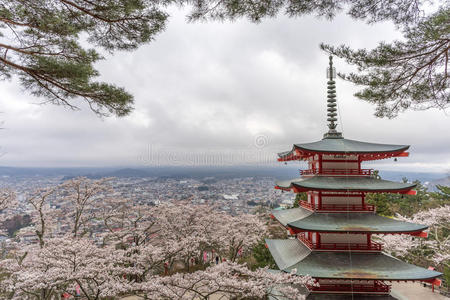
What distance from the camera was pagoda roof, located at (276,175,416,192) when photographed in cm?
844

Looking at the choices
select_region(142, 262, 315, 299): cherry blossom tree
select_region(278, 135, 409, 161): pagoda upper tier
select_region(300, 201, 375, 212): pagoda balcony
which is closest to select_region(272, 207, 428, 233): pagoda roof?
select_region(300, 201, 375, 212): pagoda balcony

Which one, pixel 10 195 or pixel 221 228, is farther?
pixel 221 228

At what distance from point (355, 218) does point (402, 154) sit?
3038 mm

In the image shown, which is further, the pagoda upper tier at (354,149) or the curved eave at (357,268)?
the pagoda upper tier at (354,149)

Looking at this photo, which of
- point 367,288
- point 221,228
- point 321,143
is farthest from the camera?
point 221,228

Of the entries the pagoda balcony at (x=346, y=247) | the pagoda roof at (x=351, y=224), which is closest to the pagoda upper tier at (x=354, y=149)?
the pagoda roof at (x=351, y=224)

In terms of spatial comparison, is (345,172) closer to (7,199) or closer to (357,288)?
(357,288)

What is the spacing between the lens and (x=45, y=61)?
4320mm

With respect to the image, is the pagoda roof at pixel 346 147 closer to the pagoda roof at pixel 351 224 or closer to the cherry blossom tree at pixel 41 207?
the pagoda roof at pixel 351 224

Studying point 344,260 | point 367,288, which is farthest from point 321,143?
point 367,288

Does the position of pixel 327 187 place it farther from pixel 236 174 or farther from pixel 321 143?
pixel 236 174

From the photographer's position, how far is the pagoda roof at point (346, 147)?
346 inches

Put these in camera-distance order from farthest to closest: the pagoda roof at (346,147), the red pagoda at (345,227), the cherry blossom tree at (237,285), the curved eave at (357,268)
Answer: the pagoda roof at (346,147) → the red pagoda at (345,227) → the cherry blossom tree at (237,285) → the curved eave at (357,268)

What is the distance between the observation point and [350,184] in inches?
342
